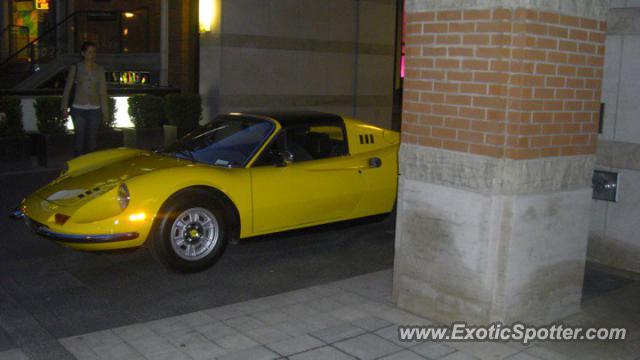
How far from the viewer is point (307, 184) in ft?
24.8

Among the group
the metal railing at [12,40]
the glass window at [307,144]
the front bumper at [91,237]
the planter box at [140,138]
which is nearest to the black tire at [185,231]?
the front bumper at [91,237]

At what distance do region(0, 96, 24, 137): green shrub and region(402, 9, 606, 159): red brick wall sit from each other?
30.8 ft

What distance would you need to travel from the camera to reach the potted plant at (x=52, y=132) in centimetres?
1308

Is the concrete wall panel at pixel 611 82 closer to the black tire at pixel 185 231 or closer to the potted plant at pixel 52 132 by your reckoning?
the black tire at pixel 185 231

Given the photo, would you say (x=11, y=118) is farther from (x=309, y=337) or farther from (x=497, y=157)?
(x=497, y=157)

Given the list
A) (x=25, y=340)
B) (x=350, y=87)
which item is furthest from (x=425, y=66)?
(x=350, y=87)

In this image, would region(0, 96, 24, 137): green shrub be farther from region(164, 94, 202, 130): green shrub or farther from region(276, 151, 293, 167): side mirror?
region(276, 151, 293, 167): side mirror

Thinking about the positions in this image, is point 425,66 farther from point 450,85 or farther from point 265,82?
point 265,82

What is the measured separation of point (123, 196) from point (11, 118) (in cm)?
748

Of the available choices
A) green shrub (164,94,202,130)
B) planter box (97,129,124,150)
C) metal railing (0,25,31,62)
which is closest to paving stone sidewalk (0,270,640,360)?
planter box (97,129,124,150)

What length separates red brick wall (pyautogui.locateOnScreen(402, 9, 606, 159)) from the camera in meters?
5.04

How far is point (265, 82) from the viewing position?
16312mm

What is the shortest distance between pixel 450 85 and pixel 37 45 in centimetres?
1813

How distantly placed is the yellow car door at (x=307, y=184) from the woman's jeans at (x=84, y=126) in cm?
459
